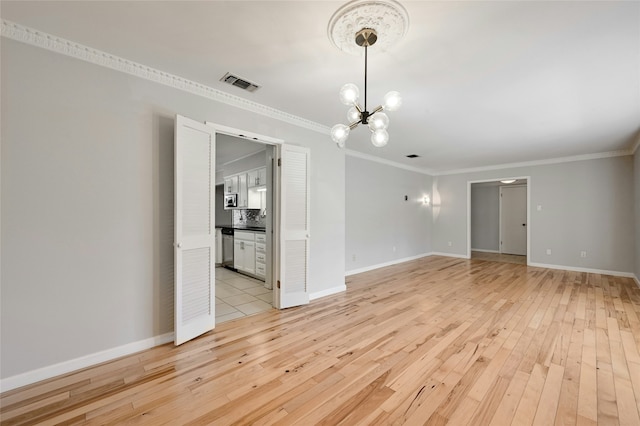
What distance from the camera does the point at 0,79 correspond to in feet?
6.15

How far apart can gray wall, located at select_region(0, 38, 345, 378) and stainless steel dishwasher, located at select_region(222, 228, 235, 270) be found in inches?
141

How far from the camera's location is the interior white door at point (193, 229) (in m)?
2.51

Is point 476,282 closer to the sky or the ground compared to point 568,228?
closer to the ground

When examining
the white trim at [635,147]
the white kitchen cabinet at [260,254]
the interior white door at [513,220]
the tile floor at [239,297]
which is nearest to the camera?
the tile floor at [239,297]

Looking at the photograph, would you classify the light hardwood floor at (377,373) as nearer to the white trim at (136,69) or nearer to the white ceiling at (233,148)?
the white trim at (136,69)

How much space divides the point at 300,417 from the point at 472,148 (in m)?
5.44

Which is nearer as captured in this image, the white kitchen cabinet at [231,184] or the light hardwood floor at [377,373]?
the light hardwood floor at [377,373]

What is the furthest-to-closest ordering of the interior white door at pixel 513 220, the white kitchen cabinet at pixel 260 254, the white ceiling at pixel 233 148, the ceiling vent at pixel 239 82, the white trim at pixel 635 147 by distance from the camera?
1. the interior white door at pixel 513 220
2. the white kitchen cabinet at pixel 260 254
3. the white ceiling at pixel 233 148
4. the white trim at pixel 635 147
5. the ceiling vent at pixel 239 82

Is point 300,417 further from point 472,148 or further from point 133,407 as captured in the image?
point 472,148

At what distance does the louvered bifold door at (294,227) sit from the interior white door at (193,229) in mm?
918

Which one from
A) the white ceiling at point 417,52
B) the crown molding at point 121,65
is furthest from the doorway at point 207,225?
the white ceiling at point 417,52

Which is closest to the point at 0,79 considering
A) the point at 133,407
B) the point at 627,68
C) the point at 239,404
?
the point at 133,407

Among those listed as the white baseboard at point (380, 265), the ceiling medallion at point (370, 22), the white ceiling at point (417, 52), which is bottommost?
the white baseboard at point (380, 265)

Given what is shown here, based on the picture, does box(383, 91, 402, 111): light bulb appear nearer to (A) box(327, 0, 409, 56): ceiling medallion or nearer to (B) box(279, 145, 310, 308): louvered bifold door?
(A) box(327, 0, 409, 56): ceiling medallion
